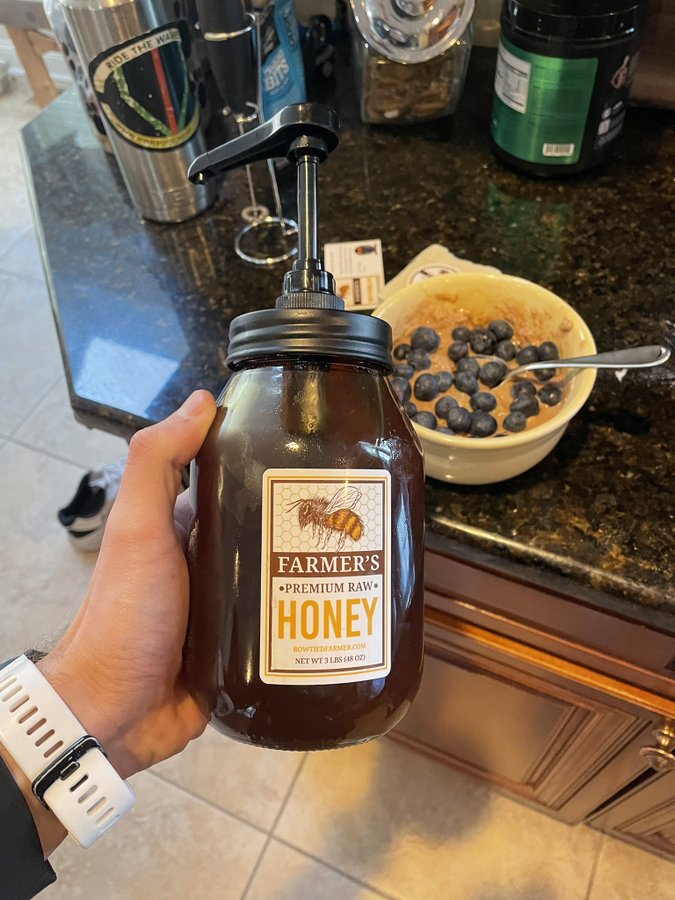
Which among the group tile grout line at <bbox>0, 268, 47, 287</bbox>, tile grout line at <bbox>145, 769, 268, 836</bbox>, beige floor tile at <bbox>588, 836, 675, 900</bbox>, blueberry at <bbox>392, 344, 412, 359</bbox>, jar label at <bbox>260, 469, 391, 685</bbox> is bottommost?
beige floor tile at <bbox>588, 836, 675, 900</bbox>

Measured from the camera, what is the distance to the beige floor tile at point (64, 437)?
1679 millimetres

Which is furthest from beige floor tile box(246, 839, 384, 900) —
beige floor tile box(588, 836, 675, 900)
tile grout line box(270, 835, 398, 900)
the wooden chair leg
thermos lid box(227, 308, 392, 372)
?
the wooden chair leg

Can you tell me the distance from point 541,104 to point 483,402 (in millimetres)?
386

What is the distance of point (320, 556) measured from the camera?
1.36 ft

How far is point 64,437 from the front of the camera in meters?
1.71

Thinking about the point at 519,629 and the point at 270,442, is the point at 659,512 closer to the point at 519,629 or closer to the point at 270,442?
the point at 519,629

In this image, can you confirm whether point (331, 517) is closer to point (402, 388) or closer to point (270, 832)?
point (402, 388)

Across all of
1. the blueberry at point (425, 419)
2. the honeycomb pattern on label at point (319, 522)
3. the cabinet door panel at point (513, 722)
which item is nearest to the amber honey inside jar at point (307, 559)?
the honeycomb pattern on label at point (319, 522)

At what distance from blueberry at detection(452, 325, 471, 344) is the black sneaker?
0.99m

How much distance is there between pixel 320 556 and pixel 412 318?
0.31m

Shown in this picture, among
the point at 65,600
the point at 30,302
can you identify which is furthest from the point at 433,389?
the point at 30,302

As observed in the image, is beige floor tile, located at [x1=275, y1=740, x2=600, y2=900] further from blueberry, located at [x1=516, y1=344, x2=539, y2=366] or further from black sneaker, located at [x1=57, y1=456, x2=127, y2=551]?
blueberry, located at [x1=516, y1=344, x2=539, y2=366]

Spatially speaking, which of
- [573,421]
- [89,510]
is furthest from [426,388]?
[89,510]

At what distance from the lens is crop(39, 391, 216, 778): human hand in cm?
50
